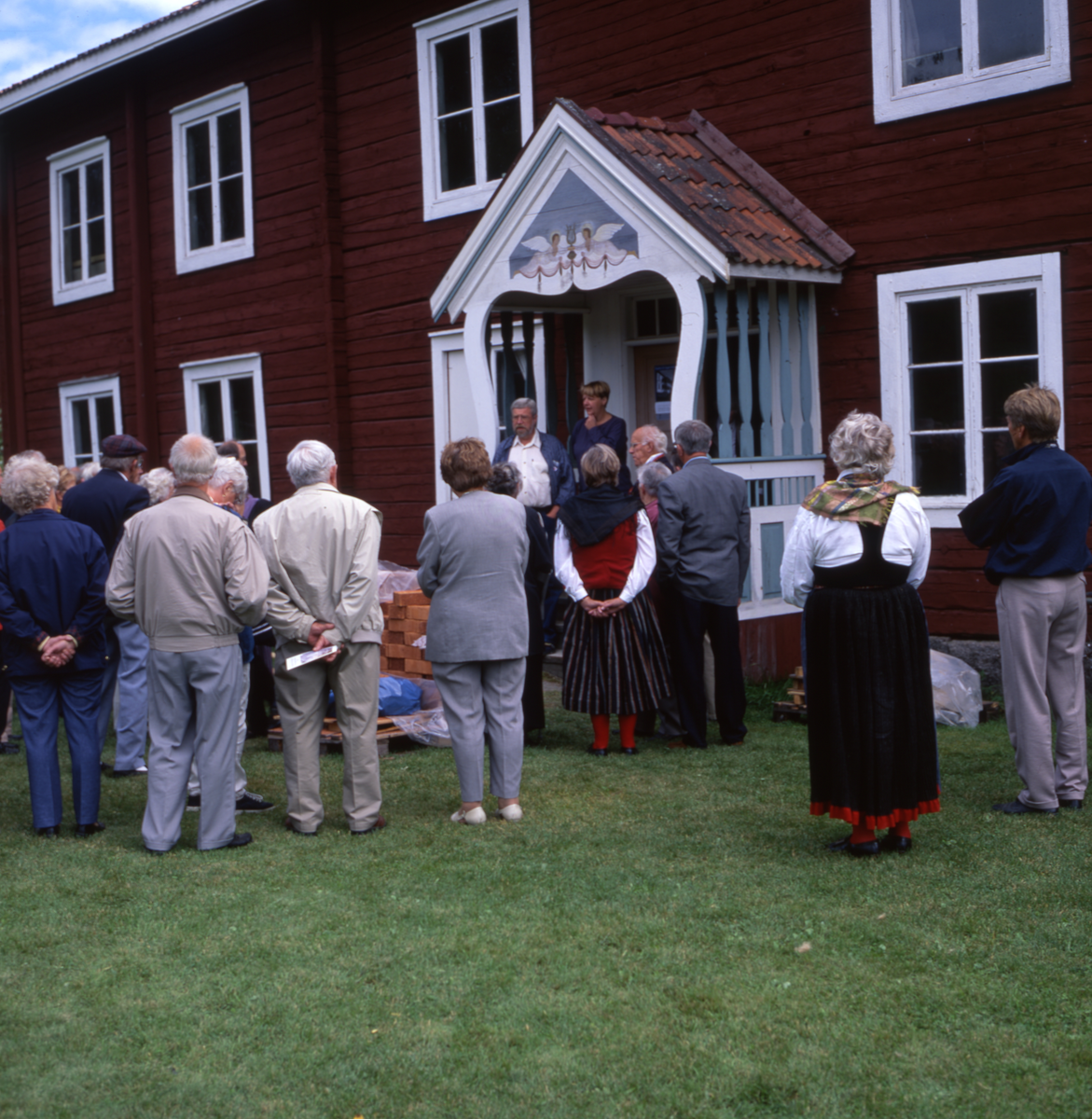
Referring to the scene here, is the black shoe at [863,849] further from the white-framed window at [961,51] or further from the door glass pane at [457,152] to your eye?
the door glass pane at [457,152]

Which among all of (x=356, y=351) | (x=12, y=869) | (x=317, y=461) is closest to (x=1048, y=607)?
(x=317, y=461)

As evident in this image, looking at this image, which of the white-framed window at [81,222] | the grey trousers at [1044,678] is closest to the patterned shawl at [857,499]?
the grey trousers at [1044,678]

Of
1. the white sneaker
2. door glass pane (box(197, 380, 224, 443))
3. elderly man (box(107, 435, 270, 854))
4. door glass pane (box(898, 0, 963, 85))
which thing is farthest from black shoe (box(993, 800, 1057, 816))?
door glass pane (box(197, 380, 224, 443))

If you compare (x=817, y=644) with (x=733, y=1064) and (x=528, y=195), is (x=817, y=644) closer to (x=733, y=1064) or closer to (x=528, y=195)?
(x=733, y=1064)

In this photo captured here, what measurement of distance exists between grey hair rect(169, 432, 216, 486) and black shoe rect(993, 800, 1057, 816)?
390 centimetres

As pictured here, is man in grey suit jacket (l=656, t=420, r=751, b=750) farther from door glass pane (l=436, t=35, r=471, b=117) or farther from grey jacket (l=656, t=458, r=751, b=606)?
door glass pane (l=436, t=35, r=471, b=117)

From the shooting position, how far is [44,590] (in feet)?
19.6

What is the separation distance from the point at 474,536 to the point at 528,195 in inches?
176

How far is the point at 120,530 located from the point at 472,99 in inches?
258

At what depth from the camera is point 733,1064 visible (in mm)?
3484

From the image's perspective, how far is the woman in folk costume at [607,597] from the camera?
7266 millimetres

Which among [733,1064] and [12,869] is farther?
[12,869]

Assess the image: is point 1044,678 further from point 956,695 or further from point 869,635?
point 956,695

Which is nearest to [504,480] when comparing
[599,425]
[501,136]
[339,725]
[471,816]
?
[339,725]
